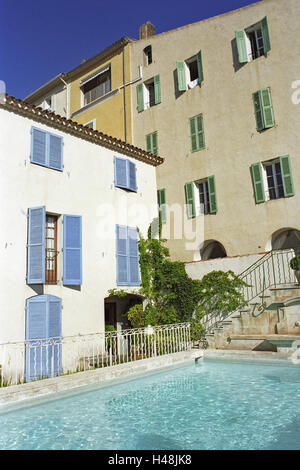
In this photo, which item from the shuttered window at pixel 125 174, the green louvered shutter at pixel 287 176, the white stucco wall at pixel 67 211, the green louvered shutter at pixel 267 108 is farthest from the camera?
the green louvered shutter at pixel 267 108

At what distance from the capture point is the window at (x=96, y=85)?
21.6m

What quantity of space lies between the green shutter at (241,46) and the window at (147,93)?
4.55 meters

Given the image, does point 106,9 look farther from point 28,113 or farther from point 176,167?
point 176,167

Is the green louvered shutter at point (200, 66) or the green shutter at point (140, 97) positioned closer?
the green louvered shutter at point (200, 66)

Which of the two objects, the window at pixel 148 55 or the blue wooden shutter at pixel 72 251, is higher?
the window at pixel 148 55

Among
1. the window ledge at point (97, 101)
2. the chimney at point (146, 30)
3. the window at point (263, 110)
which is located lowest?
the window at point (263, 110)

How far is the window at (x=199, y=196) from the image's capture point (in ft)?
53.0

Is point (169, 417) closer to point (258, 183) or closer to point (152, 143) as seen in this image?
point (258, 183)

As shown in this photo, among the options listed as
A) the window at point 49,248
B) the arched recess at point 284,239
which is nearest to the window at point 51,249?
the window at point 49,248

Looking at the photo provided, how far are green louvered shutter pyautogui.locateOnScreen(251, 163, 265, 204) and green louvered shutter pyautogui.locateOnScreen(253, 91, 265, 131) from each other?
1607 mm

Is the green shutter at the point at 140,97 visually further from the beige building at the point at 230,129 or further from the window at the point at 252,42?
the window at the point at 252,42

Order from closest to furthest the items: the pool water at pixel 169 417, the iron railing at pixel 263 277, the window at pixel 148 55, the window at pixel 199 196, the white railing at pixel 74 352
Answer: the pool water at pixel 169 417, the white railing at pixel 74 352, the iron railing at pixel 263 277, the window at pixel 199 196, the window at pixel 148 55

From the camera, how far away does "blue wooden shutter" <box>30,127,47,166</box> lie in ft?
36.4

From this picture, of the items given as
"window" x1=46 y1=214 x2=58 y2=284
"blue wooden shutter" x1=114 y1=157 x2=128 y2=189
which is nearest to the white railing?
"window" x1=46 y1=214 x2=58 y2=284
